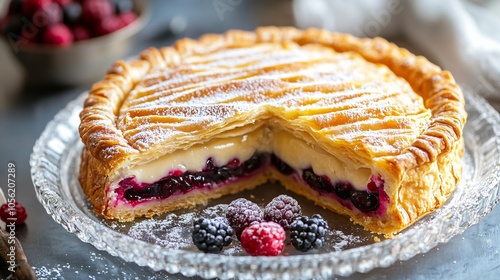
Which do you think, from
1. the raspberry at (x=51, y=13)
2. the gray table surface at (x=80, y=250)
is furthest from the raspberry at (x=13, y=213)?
the raspberry at (x=51, y=13)

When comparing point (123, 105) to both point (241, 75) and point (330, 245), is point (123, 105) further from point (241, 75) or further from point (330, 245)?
point (330, 245)

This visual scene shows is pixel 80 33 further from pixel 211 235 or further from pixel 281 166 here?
pixel 211 235

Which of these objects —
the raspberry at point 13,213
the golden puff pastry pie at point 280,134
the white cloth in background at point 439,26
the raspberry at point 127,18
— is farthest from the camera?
the raspberry at point 127,18

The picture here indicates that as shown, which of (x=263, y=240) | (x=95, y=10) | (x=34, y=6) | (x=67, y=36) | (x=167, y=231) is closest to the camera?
(x=263, y=240)

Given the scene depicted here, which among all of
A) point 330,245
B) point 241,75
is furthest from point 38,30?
point 330,245

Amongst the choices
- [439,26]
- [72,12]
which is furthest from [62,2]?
[439,26]

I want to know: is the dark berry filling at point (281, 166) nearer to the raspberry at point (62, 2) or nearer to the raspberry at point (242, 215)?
the raspberry at point (242, 215)

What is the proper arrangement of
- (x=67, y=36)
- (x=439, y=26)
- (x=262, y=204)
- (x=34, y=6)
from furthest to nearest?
1. (x=439, y=26)
2. (x=67, y=36)
3. (x=34, y=6)
4. (x=262, y=204)

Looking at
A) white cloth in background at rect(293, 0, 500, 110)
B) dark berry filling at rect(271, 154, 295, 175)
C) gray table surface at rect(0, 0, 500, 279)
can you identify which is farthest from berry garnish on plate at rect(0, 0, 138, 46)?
dark berry filling at rect(271, 154, 295, 175)
